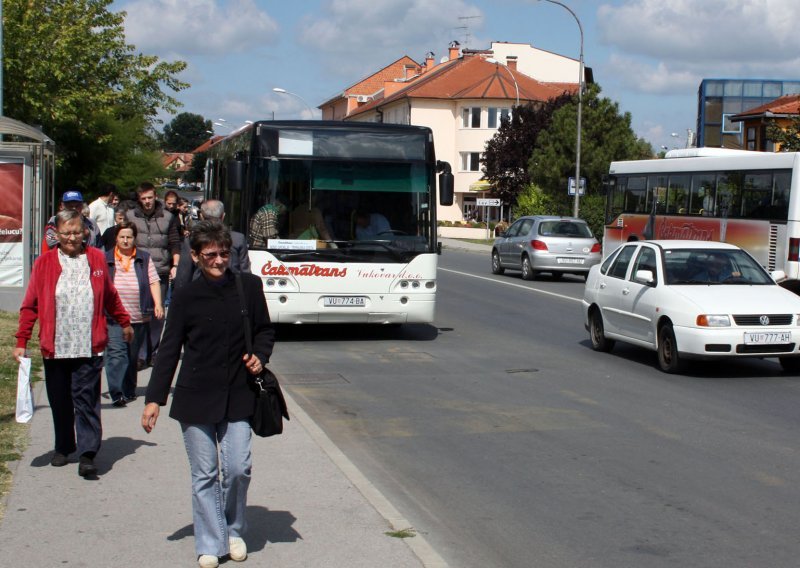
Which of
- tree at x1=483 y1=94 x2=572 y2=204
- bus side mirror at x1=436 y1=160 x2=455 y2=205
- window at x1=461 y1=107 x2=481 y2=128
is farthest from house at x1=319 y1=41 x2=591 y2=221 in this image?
bus side mirror at x1=436 y1=160 x2=455 y2=205

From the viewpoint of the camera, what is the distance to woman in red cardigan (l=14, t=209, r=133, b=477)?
7.20 metres

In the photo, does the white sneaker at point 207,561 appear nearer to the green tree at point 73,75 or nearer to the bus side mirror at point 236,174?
the bus side mirror at point 236,174

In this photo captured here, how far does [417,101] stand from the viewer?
9019 cm

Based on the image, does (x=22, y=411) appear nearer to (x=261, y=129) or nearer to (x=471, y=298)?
(x=261, y=129)

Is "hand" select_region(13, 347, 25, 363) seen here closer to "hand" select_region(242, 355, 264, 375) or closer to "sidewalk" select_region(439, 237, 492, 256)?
"hand" select_region(242, 355, 264, 375)

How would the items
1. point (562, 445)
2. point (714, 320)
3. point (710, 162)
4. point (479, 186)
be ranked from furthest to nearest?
point (479, 186)
point (710, 162)
point (714, 320)
point (562, 445)

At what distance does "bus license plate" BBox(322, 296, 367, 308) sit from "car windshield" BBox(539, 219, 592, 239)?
14516 millimetres

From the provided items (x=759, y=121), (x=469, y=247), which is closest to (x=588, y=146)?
(x=469, y=247)

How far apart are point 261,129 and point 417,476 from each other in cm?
876

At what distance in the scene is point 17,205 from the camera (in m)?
15.6

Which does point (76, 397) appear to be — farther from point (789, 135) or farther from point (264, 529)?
point (789, 135)

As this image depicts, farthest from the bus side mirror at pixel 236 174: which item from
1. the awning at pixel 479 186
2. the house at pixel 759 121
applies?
the awning at pixel 479 186

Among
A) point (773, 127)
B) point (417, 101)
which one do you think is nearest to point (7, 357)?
point (773, 127)

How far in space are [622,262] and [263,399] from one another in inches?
383
